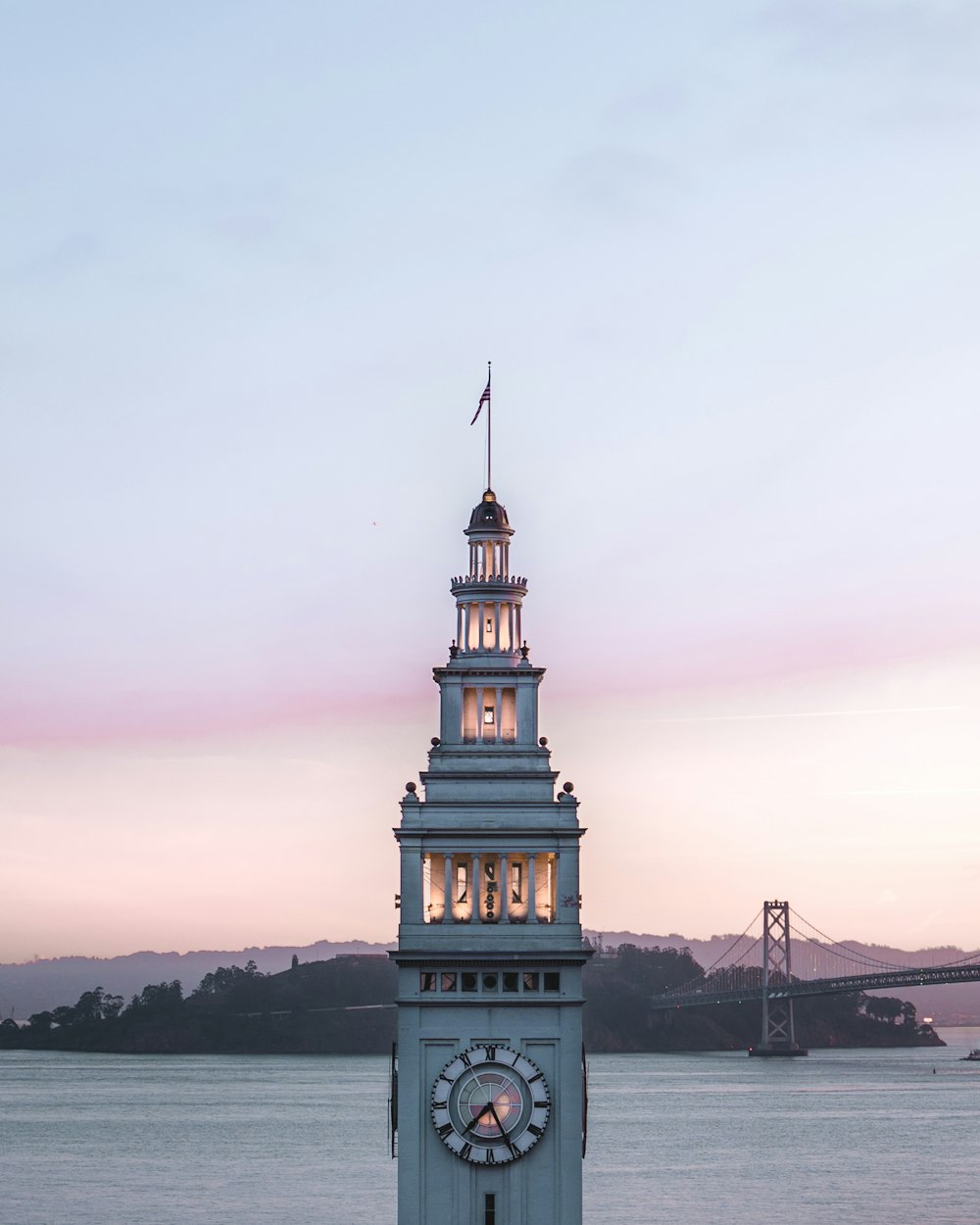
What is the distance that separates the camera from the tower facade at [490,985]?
61.2 m

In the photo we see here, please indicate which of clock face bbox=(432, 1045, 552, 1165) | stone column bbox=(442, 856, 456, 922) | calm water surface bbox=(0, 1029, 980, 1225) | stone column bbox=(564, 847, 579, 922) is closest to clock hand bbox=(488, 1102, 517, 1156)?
clock face bbox=(432, 1045, 552, 1165)

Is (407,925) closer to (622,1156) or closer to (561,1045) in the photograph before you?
(561,1045)

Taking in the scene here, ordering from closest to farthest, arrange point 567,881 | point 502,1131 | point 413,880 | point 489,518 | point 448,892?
1. point 502,1131
2. point 567,881
3. point 413,880
4. point 448,892
5. point 489,518

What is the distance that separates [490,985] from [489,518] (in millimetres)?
15436

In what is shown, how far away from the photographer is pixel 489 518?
67.0 meters

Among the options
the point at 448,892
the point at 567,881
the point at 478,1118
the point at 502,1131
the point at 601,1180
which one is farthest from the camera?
the point at 601,1180

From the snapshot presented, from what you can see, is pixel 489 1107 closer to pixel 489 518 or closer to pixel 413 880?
pixel 413 880

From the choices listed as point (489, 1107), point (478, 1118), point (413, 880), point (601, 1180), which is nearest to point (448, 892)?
point (413, 880)

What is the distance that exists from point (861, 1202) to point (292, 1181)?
4226 centimetres

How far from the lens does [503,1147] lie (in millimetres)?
61250

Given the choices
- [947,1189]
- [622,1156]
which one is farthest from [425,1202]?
[622,1156]

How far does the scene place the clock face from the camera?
61.1 m

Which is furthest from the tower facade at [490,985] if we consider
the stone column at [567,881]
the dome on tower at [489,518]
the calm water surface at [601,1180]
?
the calm water surface at [601,1180]

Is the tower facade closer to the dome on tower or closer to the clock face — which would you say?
the clock face
